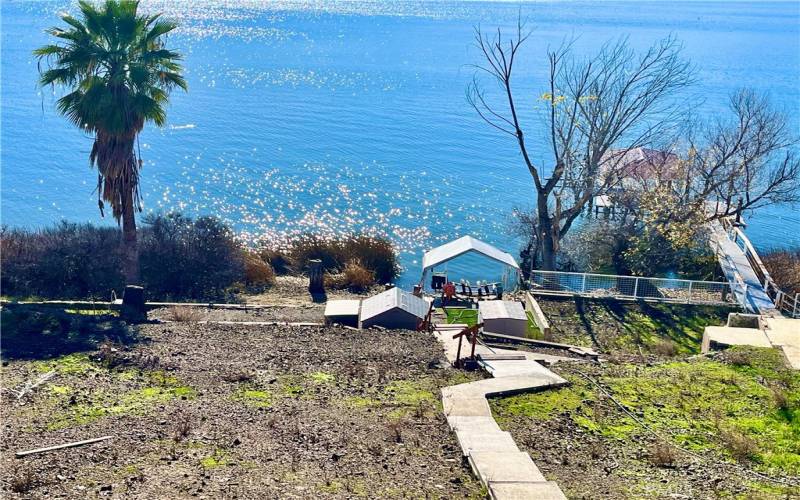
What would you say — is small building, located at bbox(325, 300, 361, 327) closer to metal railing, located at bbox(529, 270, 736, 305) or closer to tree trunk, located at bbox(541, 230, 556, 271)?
metal railing, located at bbox(529, 270, 736, 305)

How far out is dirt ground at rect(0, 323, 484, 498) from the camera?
1117 cm

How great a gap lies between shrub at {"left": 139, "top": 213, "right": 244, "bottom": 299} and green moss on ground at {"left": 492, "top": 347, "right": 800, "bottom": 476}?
1406 centimetres

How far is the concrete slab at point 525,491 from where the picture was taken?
10750mm

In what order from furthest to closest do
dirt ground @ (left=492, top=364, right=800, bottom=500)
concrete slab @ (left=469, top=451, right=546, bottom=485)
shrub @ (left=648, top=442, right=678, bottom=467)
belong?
shrub @ (left=648, top=442, right=678, bottom=467) → dirt ground @ (left=492, top=364, right=800, bottom=500) → concrete slab @ (left=469, top=451, right=546, bottom=485)

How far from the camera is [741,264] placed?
28141 mm

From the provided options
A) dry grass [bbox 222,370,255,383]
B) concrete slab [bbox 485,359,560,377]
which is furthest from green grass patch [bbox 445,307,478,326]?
dry grass [bbox 222,370,255,383]

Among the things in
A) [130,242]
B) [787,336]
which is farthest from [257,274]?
[787,336]

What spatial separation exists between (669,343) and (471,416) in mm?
10449

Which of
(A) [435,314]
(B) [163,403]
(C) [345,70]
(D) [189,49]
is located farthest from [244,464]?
(D) [189,49]

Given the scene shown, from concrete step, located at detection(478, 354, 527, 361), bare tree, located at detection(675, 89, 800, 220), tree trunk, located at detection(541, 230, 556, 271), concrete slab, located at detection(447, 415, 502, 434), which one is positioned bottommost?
concrete slab, located at detection(447, 415, 502, 434)

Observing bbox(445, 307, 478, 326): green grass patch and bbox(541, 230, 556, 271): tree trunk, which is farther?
bbox(541, 230, 556, 271): tree trunk

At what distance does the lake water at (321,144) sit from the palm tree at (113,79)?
1468 centimetres

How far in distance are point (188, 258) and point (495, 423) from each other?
1622 cm

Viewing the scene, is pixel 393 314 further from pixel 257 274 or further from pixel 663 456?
pixel 663 456
